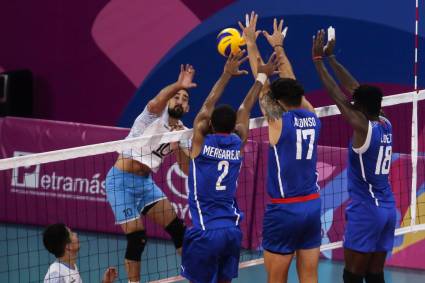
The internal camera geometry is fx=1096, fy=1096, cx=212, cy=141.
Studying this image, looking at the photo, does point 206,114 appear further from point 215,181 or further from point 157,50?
point 157,50

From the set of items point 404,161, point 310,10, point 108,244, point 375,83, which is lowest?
point 108,244

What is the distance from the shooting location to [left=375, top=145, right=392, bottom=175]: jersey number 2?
9.94 meters

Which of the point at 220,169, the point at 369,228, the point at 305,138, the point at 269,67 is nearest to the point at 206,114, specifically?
the point at 220,169

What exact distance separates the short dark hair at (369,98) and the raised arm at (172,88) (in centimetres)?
157

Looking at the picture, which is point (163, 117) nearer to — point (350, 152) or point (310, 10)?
point (350, 152)

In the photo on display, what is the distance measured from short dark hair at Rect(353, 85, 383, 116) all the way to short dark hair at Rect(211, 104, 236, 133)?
116 cm

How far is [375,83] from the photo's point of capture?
1437 centimetres

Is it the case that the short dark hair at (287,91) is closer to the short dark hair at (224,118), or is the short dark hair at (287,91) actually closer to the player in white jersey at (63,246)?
the short dark hair at (224,118)

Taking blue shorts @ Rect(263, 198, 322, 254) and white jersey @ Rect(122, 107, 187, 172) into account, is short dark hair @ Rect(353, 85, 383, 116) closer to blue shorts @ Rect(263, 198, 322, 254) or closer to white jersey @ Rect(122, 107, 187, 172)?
blue shorts @ Rect(263, 198, 322, 254)

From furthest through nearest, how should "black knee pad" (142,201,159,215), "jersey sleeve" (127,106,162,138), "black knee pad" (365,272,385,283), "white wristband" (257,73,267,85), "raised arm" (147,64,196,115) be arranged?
"black knee pad" (142,201,159,215), "jersey sleeve" (127,106,162,138), "raised arm" (147,64,196,115), "black knee pad" (365,272,385,283), "white wristband" (257,73,267,85)

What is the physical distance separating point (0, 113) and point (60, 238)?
7.42 metres

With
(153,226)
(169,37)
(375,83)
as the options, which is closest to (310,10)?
(375,83)

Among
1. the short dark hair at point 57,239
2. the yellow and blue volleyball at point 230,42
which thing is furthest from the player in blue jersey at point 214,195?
the short dark hair at point 57,239

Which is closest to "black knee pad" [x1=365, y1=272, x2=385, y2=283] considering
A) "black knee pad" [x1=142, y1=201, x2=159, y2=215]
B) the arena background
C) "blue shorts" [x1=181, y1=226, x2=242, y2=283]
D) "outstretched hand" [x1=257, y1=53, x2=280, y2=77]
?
"blue shorts" [x1=181, y1=226, x2=242, y2=283]
